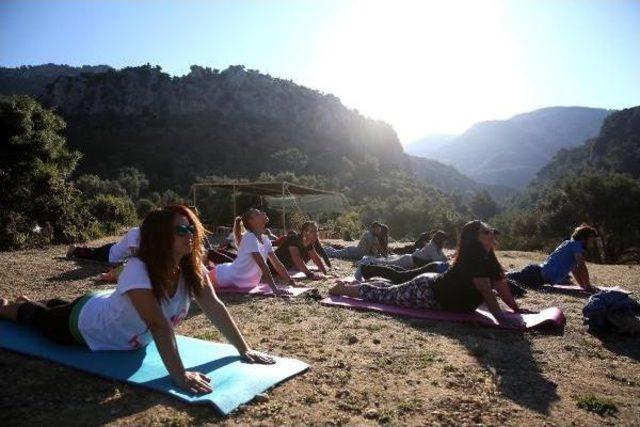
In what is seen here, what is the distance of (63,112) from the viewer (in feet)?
188

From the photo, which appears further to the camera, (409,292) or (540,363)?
(409,292)

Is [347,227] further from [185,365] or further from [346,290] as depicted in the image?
[185,365]

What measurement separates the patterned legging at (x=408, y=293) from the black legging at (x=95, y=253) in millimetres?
5744

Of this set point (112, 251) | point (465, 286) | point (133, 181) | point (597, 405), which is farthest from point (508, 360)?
point (133, 181)

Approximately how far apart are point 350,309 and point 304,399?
285cm

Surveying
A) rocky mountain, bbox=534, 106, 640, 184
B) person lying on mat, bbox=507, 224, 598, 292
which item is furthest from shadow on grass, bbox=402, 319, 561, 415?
rocky mountain, bbox=534, 106, 640, 184

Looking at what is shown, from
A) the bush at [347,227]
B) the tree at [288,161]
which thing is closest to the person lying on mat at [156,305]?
the bush at [347,227]

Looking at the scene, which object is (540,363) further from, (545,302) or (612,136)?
(612,136)

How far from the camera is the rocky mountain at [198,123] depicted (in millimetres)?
51344

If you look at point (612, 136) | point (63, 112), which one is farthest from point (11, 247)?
point (612, 136)

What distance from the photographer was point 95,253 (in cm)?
958

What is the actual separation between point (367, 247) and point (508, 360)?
7.83 meters

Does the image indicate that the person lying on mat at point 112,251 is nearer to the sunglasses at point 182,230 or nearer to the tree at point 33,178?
the tree at point 33,178

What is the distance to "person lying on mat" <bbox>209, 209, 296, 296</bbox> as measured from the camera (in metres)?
6.46
